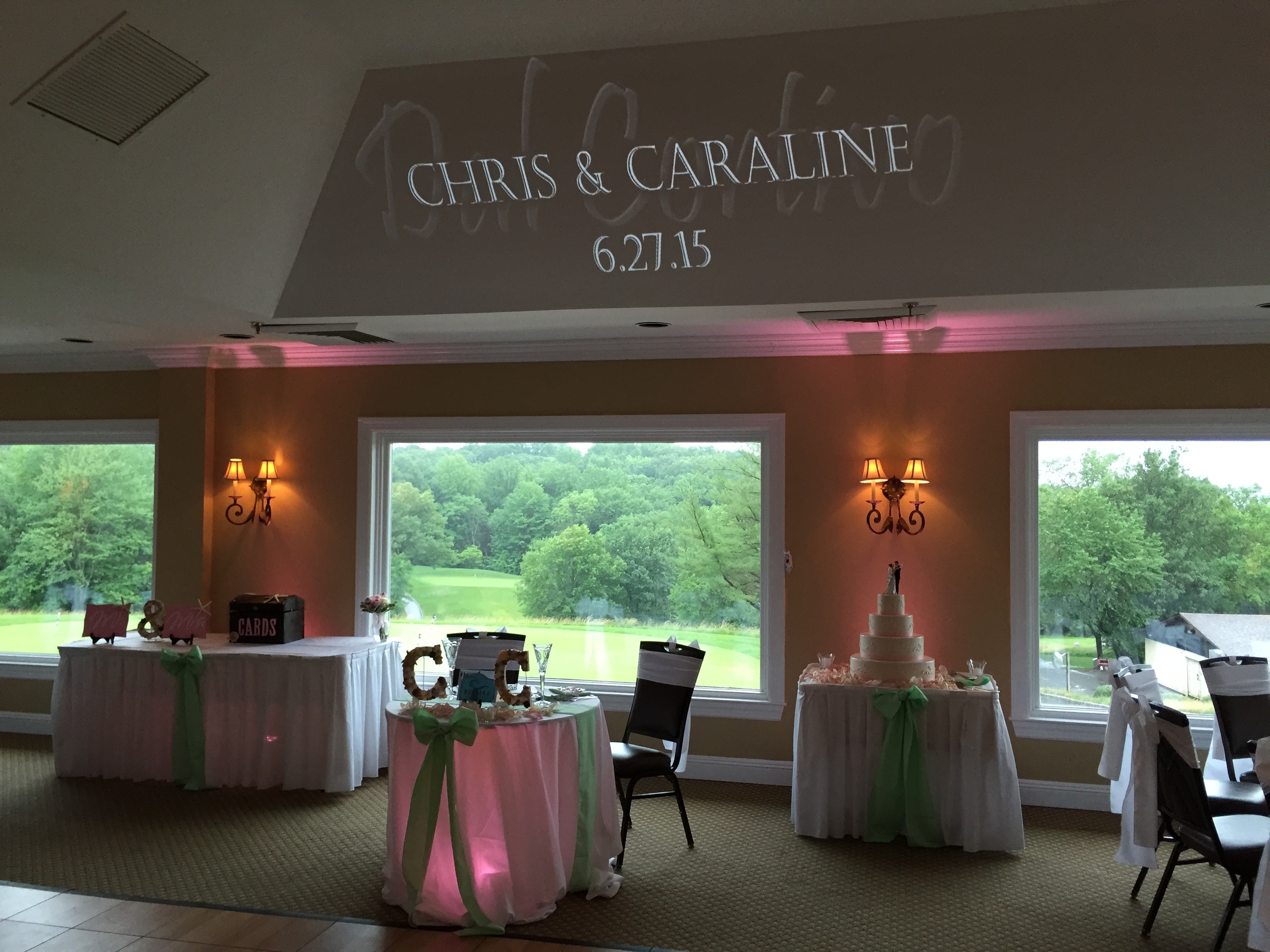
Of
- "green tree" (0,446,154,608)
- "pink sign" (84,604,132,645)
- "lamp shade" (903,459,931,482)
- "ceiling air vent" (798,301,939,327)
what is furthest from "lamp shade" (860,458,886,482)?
"green tree" (0,446,154,608)

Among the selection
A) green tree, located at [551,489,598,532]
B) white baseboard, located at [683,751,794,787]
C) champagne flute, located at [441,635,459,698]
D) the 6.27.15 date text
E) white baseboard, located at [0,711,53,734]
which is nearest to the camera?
champagne flute, located at [441,635,459,698]

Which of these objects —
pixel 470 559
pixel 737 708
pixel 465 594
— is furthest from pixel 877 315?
pixel 465 594

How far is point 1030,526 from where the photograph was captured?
609 cm

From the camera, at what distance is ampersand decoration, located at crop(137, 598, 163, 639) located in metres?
6.56

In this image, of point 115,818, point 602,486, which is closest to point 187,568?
point 115,818

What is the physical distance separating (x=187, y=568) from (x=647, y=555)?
333cm

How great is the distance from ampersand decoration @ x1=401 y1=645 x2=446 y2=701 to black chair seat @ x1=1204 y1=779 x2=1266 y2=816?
3276 mm

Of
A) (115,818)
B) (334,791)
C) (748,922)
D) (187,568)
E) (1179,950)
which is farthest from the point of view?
(187,568)

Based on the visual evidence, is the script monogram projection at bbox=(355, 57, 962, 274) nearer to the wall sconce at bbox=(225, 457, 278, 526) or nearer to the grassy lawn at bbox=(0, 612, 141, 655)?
the wall sconce at bbox=(225, 457, 278, 526)

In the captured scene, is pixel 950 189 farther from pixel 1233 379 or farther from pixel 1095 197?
pixel 1233 379

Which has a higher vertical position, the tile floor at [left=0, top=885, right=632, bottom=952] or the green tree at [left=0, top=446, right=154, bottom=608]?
the green tree at [left=0, top=446, right=154, bottom=608]

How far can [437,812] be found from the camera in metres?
4.05

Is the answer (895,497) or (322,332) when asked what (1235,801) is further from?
(322,332)

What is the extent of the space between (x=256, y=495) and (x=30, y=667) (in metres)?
2.28
